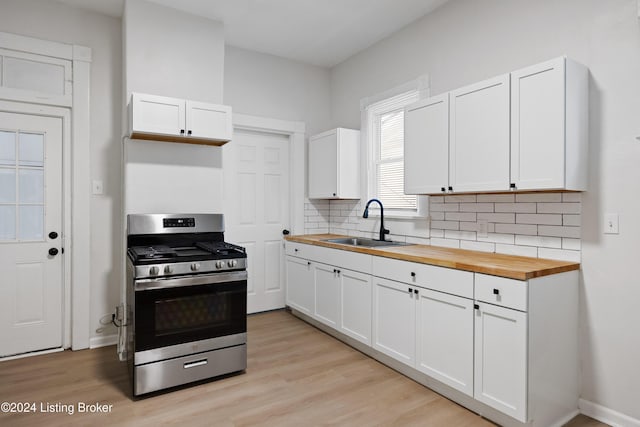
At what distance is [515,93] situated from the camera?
2.31 meters

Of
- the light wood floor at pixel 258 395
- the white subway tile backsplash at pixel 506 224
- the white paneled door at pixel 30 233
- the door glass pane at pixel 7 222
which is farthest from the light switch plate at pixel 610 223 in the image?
the door glass pane at pixel 7 222

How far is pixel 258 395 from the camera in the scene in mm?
2490

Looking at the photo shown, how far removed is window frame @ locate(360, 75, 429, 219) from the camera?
359cm

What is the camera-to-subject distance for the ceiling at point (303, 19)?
10.6 ft

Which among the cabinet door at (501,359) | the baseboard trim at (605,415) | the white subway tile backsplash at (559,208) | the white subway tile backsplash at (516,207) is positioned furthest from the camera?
the white subway tile backsplash at (516,207)

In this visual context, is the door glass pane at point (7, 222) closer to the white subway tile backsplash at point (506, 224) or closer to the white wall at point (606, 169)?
the white subway tile backsplash at point (506, 224)

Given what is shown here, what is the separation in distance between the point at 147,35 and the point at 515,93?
292 centimetres

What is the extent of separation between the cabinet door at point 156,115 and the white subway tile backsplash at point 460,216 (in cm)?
231

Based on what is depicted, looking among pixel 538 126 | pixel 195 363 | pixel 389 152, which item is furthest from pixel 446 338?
pixel 389 152

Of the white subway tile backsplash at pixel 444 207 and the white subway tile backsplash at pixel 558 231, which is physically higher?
the white subway tile backsplash at pixel 444 207

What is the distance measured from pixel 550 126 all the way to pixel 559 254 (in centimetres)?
82

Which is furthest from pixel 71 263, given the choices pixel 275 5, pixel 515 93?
pixel 515 93

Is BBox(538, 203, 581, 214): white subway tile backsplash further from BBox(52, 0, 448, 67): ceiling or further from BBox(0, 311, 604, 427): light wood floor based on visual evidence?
BBox(52, 0, 448, 67): ceiling

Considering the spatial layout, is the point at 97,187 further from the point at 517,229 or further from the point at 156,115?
the point at 517,229
